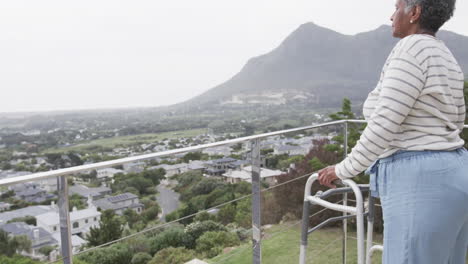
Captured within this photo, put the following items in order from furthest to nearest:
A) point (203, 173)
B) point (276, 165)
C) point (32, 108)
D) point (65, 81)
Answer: point (65, 81), point (32, 108), point (276, 165), point (203, 173)

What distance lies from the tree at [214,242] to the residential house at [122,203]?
1.78 ft

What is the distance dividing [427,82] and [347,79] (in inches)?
793

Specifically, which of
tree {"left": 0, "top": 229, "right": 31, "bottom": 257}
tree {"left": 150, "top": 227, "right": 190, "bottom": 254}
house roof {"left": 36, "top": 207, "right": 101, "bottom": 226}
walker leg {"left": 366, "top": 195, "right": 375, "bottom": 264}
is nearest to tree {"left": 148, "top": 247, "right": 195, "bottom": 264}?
tree {"left": 150, "top": 227, "right": 190, "bottom": 254}

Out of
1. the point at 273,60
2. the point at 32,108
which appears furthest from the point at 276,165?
the point at 32,108

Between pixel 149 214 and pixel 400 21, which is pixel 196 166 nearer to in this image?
pixel 149 214

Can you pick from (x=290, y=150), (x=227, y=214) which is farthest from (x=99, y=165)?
(x=290, y=150)

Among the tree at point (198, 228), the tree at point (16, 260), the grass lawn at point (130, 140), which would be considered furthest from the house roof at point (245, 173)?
the grass lawn at point (130, 140)

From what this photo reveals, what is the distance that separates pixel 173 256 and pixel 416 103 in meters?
1.48

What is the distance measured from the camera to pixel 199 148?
177 centimetres

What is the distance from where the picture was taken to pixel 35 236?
135cm

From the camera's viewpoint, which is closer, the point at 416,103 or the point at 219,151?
the point at 416,103

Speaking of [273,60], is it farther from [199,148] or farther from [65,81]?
[199,148]

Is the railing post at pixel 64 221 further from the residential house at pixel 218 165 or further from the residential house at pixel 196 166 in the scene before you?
the residential house at pixel 218 165

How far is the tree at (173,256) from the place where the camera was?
190 centimetres
